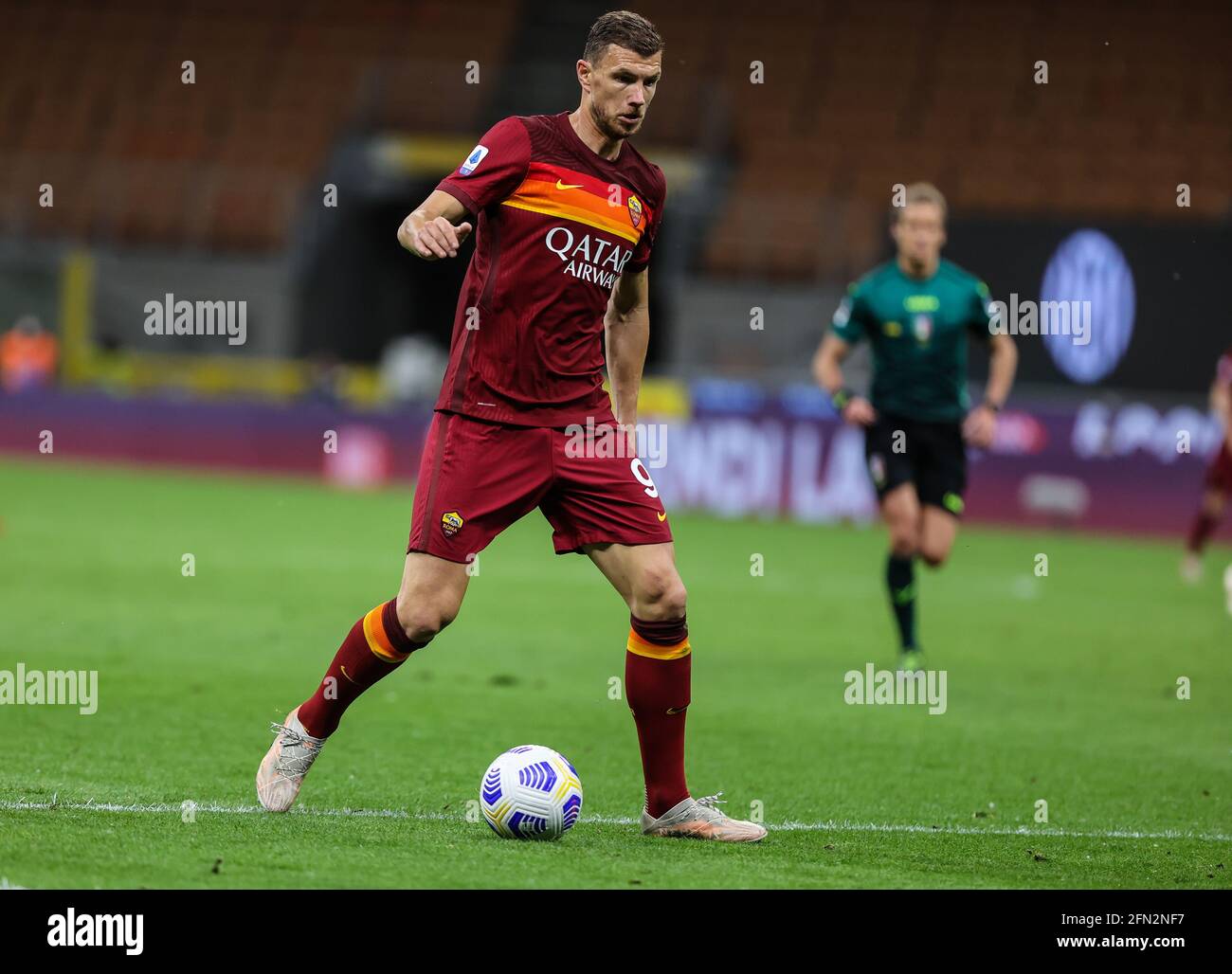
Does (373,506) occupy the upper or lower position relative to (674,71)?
lower

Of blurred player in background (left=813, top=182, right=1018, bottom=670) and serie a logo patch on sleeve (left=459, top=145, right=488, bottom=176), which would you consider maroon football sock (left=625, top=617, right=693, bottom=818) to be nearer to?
serie a logo patch on sleeve (left=459, top=145, right=488, bottom=176)

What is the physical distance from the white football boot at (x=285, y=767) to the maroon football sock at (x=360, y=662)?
0.13ft

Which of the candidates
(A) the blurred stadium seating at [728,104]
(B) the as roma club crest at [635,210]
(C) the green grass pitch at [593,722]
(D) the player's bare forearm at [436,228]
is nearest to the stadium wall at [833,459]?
(C) the green grass pitch at [593,722]

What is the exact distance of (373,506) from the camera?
20.2 metres

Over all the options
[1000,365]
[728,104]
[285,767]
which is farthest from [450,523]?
[728,104]

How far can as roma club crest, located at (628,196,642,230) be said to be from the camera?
19.9ft

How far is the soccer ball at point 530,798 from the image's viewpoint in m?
5.72

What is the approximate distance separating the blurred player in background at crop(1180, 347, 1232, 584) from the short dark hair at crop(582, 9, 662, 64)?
400 inches

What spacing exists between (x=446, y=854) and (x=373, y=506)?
15.0 m

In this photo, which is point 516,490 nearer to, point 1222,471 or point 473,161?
point 473,161

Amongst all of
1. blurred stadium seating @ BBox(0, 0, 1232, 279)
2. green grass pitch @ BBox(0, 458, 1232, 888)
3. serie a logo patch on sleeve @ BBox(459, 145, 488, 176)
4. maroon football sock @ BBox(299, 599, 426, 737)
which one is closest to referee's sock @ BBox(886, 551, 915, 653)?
green grass pitch @ BBox(0, 458, 1232, 888)

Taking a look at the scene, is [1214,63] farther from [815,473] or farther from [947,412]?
[947,412]

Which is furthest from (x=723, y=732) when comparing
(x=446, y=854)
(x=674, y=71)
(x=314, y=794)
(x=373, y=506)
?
(x=674, y=71)

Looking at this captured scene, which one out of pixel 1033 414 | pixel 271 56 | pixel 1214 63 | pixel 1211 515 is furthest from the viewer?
pixel 271 56
